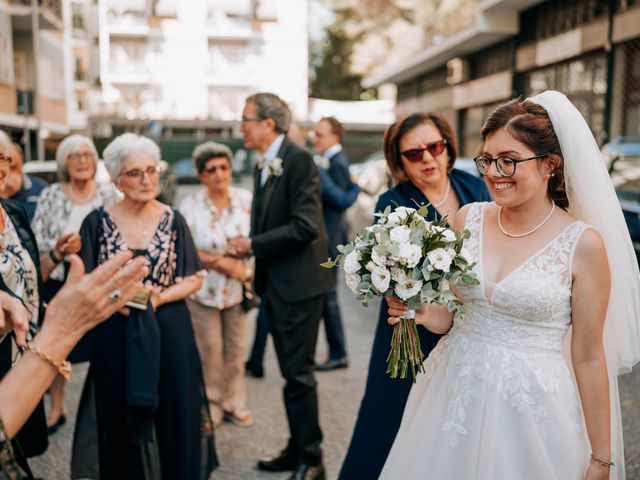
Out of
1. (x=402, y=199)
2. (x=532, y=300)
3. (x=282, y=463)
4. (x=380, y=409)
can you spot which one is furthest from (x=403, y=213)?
(x=282, y=463)

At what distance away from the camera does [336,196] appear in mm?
6738

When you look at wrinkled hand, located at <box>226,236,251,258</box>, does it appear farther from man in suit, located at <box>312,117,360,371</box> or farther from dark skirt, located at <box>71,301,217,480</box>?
man in suit, located at <box>312,117,360,371</box>

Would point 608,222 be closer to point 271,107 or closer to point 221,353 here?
point 271,107

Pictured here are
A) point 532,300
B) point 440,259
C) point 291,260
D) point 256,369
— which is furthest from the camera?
point 256,369

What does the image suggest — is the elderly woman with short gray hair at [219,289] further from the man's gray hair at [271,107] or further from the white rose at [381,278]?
the white rose at [381,278]

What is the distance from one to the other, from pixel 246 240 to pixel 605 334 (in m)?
2.18

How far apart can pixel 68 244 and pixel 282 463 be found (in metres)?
1.96

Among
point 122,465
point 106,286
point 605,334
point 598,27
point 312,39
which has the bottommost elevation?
point 122,465

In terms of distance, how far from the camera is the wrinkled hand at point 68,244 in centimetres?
383

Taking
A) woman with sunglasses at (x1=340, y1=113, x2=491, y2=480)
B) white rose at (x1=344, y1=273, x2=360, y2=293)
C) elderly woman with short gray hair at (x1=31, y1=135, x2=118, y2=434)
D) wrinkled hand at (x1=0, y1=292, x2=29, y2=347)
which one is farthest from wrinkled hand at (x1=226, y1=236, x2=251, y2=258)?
wrinkled hand at (x1=0, y1=292, x2=29, y2=347)

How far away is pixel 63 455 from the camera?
4.50 meters

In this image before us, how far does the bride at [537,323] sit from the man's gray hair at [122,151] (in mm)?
1918

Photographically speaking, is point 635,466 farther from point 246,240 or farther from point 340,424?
point 246,240

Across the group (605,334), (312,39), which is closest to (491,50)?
(605,334)
